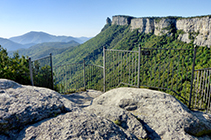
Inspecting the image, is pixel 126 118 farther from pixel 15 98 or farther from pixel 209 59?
pixel 209 59

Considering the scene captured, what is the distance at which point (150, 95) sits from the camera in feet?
12.8

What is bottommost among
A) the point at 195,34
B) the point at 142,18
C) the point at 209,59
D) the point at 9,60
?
the point at 209,59

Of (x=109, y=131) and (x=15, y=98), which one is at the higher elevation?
(x=15, y=98)

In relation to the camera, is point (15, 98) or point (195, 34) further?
point (195, 34)

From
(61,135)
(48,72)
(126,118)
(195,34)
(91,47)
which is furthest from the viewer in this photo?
(91,47)

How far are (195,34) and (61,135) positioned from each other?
218 feet

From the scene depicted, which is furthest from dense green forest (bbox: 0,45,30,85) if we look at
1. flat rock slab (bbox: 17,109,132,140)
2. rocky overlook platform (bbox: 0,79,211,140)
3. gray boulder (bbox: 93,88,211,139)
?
flat rock slab (bbox: 17,109,132,140)

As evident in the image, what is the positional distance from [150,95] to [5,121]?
124 inches

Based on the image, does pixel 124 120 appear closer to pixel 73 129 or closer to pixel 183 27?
pixel 73 129

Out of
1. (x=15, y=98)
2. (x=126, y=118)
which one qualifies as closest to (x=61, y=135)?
(x=15, y=98)

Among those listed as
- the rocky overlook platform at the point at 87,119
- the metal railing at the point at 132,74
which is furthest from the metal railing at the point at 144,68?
the rocky overlook platform at the point at 87,119

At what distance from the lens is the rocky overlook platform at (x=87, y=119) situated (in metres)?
1.89

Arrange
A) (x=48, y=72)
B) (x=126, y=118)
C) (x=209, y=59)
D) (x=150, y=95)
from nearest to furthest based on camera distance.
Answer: (x=126, y=118) → (x=150, y=95) → (x=48, y=72) → (x=209, y=59)

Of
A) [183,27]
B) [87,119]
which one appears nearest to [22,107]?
[87,119]
